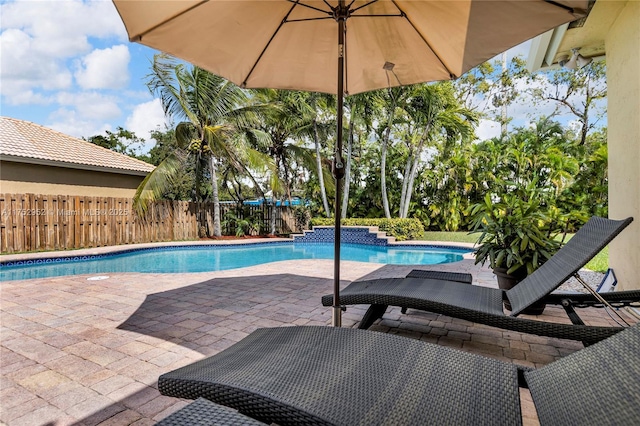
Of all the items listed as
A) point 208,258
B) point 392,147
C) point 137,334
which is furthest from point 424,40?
point 392,147

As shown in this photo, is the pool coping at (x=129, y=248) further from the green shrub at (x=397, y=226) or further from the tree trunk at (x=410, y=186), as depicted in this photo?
the tree trunk at (x=410, y=186)

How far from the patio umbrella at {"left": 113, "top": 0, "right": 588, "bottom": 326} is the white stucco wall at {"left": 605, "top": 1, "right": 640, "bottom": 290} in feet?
7.69

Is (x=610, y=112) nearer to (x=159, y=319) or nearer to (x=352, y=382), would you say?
(x=352, y=382)

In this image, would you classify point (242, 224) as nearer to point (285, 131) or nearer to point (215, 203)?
point (215, 203)

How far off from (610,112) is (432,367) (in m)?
5.14

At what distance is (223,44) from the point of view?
2.95 meters

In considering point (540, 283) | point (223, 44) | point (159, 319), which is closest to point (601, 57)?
point (540, 283)

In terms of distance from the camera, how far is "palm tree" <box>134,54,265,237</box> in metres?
13.5

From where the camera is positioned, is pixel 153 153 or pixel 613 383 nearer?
pixel 613 383

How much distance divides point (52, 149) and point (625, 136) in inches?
646

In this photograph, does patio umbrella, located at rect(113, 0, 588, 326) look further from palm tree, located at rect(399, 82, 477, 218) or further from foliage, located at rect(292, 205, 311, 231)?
foliage, located at rect(292, 205, 311, 231)

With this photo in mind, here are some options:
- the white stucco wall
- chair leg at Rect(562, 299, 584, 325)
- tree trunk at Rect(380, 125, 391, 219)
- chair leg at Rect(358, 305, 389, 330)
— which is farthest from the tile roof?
the white stucco wall

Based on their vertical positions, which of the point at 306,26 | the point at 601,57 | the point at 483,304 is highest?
the point at 601,57

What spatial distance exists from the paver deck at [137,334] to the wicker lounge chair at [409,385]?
0.77 metres
